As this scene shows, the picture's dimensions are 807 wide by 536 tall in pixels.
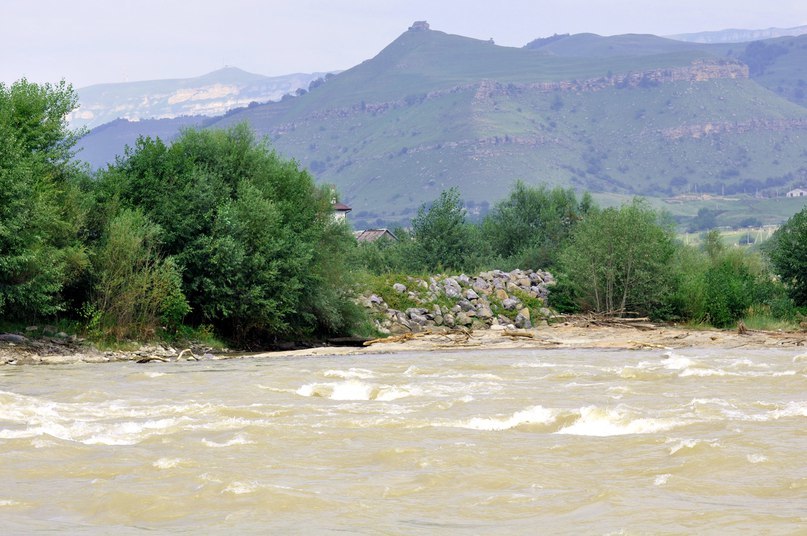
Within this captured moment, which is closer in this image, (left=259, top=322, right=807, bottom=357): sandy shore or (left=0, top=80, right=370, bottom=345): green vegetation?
(left=0, top=80, right=370, bottom=345): green vegetation

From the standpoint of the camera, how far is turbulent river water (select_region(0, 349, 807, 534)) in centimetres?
1278

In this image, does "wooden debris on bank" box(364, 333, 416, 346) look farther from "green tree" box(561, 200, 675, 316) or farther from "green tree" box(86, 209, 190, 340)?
"green tree" box(561, 200, 675, 316)

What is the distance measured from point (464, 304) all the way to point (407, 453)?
37.4 metres

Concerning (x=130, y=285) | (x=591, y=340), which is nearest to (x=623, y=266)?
(x=591, y=340)

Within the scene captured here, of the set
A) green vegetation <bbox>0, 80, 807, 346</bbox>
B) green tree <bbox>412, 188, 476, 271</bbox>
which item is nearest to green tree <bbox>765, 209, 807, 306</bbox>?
green vegetation <bbox>0, 80, 807, 346</bbox>

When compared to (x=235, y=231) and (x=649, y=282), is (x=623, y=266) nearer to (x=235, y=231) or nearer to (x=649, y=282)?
(x=649, y=282)

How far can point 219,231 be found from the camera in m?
41.7

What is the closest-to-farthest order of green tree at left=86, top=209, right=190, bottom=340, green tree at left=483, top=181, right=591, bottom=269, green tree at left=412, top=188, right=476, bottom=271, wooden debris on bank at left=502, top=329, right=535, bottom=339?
1. green tree at left=86, top=209, right=190, bottom=340
2. wooden debris on bank at left=502, top=329, right=535, bottom=339
3. green tree at left=412, top=188, right=476, bottom=271
4. green tree at left=483, top=181, right=591, bottom=269

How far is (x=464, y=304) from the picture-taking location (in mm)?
54000

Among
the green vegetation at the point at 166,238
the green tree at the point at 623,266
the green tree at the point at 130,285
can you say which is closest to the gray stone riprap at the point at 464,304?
the green tree at the point at 623,266

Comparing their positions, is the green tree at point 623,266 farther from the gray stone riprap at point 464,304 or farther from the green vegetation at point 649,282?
the gray stone riprap at point 464,304

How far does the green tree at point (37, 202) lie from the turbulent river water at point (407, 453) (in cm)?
649

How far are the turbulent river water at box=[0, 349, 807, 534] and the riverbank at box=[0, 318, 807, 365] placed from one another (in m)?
5.83

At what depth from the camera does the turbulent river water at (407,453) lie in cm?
1278
